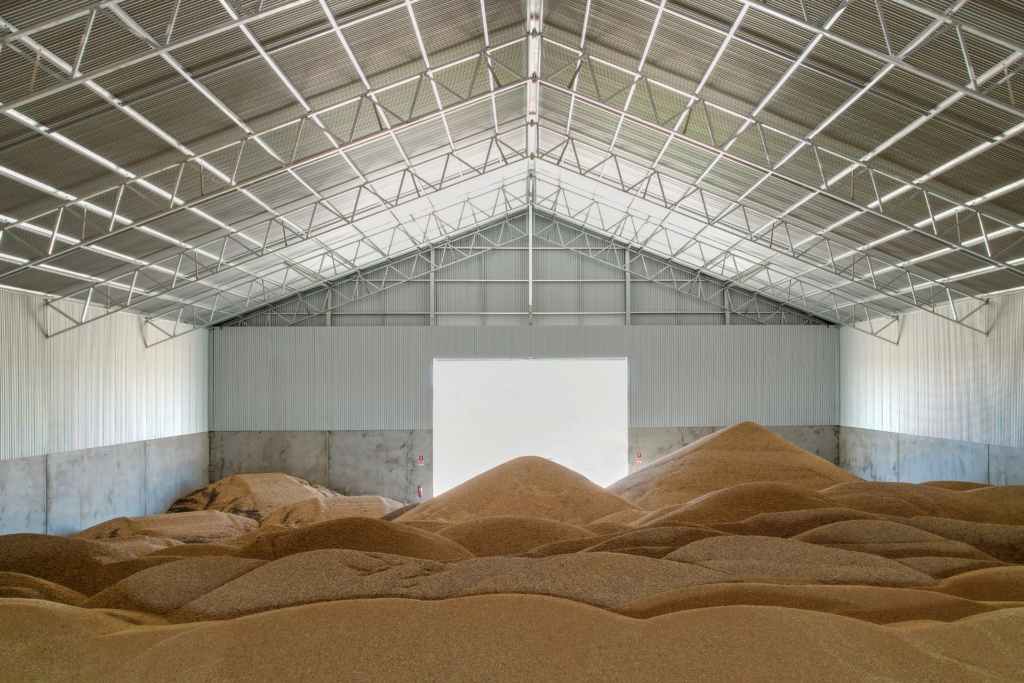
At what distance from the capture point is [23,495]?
16969 mm

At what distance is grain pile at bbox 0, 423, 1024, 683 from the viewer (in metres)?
5.20

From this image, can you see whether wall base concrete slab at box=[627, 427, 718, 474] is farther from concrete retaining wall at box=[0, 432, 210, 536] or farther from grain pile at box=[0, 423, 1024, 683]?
concrete retaining wall at box=[0, 432, 210, 536]

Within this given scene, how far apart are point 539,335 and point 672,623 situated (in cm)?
2292

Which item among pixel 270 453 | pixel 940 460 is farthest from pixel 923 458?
pixel 270 453

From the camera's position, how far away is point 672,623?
566cm

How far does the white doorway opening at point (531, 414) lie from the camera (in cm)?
2834

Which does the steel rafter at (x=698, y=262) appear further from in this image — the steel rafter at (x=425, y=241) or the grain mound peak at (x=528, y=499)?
the grain mound peak at (x=528, y=499)

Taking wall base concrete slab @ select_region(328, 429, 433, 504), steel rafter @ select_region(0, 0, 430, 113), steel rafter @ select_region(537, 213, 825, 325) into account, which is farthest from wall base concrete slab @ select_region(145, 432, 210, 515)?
steel rafter @ select_region(537, 213, 825, 325)

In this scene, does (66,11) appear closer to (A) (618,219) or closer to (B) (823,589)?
(B) (823,589)

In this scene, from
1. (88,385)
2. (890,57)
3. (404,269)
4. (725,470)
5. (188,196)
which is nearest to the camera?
(890,57)

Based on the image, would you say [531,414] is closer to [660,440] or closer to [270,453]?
[660,440]

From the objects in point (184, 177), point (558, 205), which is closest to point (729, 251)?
point (558, 205)

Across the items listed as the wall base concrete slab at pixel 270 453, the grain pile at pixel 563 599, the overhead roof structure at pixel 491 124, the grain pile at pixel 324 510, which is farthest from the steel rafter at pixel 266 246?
the grain pile at pixel 563 599

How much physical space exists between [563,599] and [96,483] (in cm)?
2009
